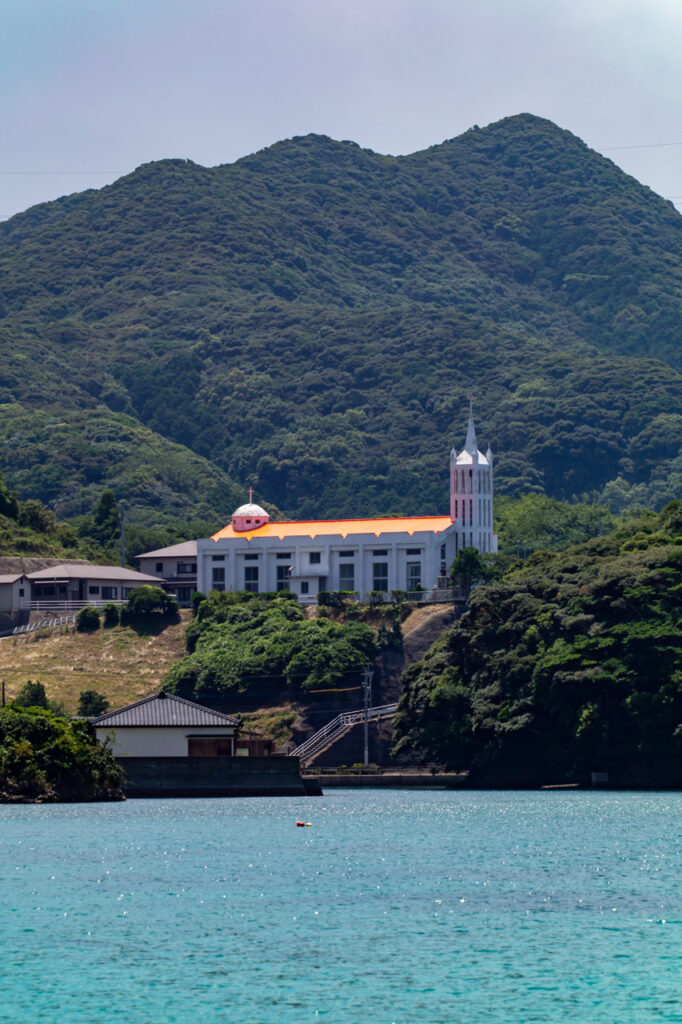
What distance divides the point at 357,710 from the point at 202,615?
766 inches

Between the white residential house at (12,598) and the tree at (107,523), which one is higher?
the tree at (107,523)

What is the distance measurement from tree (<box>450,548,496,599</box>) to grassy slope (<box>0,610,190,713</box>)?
73.7 ft

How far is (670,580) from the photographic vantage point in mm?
103000

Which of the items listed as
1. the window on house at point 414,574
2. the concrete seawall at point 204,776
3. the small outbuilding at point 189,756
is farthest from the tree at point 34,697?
the window on house at point 414,574

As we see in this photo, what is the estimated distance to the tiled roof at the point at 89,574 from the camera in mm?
145625

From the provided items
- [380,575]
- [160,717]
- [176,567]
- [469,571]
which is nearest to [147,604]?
[380,575]

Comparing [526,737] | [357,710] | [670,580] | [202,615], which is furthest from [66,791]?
[202,615]

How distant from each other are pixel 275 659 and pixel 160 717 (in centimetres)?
3919

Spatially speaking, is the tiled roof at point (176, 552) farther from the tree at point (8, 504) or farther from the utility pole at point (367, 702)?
the utility pole at point (367, 702)

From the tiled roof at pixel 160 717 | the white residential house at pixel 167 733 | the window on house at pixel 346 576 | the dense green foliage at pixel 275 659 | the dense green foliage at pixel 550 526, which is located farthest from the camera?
the dense green foliage at pixel 550 526

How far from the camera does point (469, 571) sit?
453ft

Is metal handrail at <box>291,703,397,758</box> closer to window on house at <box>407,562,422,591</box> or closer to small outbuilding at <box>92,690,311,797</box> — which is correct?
window on house at <box>407,562,422,591</box>

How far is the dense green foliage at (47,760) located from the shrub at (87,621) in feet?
205

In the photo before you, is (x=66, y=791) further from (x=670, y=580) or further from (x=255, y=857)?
(x=670, y=580)
